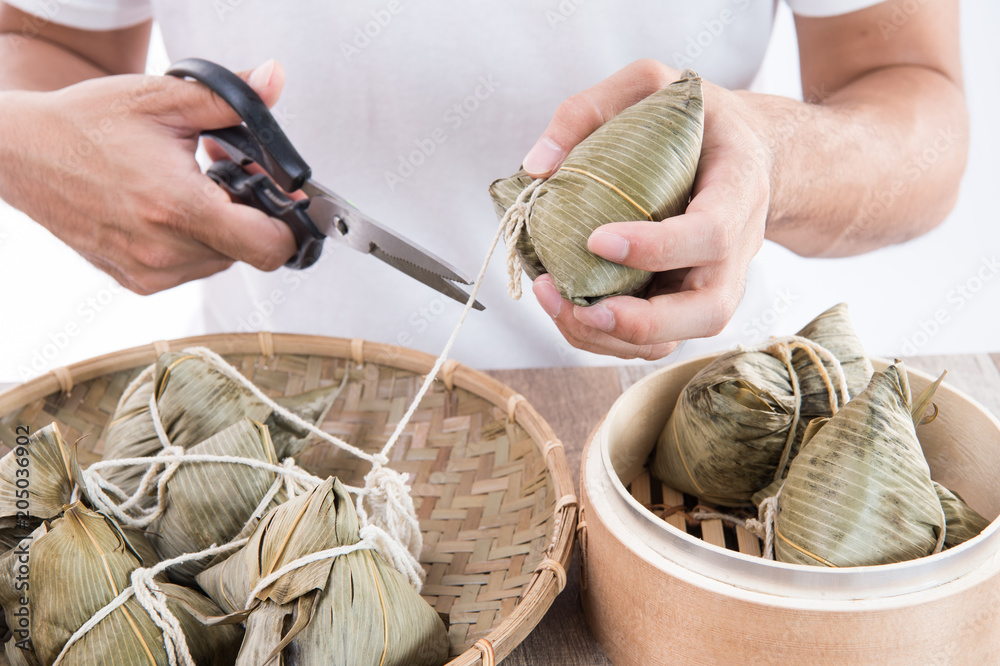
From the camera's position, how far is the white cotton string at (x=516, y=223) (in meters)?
0.67

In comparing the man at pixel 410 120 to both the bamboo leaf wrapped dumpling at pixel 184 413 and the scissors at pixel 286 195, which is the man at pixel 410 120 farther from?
the bamboo leaf wrapped dumpling at pixel 184 413

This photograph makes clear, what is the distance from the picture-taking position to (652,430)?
84cm

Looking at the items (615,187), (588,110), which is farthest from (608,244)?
(588,110)

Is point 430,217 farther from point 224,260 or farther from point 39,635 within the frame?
point 39,635

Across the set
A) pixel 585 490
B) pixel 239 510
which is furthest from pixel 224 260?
pixel 585 490

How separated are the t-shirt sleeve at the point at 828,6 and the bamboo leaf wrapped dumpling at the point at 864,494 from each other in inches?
28.2

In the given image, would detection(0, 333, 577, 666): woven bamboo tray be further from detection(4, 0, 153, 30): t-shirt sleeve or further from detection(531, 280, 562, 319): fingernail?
detection(4, 0, 153, 30): t-shirt sleeve

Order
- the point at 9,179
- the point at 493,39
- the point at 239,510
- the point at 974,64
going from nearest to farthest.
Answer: the point at 239,510
the point at 9,179
the point at 493,39
the point at 974,64

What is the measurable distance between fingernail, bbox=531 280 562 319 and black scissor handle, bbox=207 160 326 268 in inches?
14.4

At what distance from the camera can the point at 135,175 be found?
0.93 metres

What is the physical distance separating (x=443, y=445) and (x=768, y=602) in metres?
0.47

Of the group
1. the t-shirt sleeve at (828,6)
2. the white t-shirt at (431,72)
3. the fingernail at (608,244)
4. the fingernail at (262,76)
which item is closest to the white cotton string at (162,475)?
the fingernail at (608,244)

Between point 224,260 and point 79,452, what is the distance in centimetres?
31

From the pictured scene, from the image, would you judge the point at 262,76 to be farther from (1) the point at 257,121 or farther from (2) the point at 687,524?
(2) the point at 687,524
